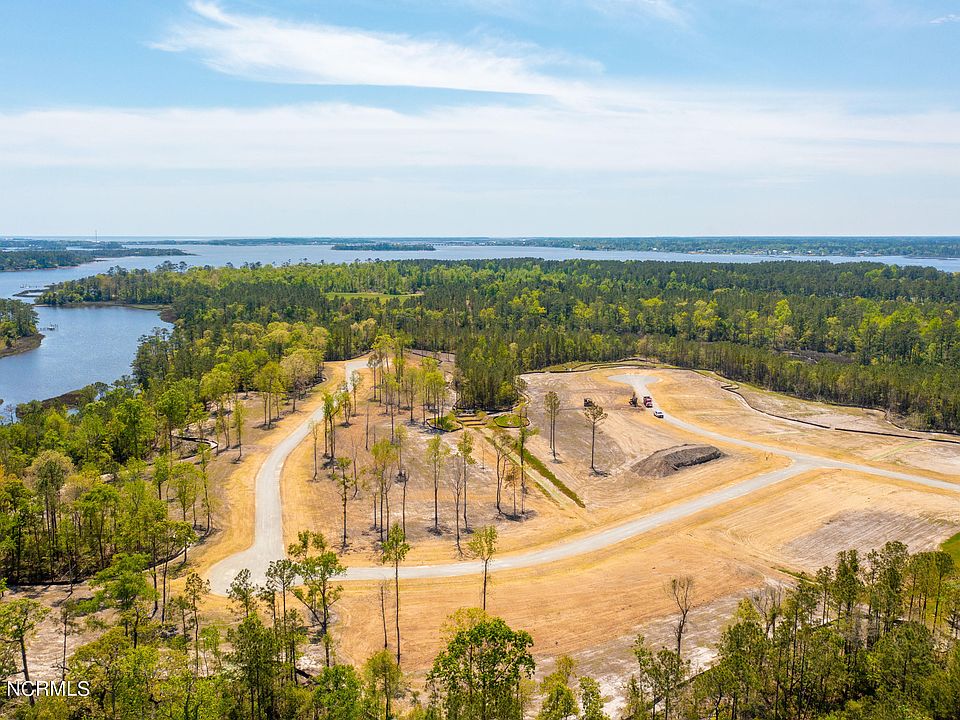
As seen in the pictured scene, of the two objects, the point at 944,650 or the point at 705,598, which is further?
the point at 705,598

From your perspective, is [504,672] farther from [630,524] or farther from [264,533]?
[630,524]

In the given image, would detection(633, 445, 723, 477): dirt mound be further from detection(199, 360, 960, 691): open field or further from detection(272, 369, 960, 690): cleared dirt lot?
detection(272, 369, 960, 690): cleared dirt lot

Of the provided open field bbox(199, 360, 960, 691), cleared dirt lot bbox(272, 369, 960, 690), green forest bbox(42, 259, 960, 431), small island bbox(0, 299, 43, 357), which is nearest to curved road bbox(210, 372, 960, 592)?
open field bbox(199, 360, 960, 691)

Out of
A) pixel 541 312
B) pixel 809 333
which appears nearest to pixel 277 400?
pixel 541 312

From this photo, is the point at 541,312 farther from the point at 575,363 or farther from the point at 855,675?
the point at 855,675

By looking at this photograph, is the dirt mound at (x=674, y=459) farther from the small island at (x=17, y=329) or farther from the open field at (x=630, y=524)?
the small island at (x=17, y=329)

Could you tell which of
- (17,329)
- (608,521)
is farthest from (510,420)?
(17,329)

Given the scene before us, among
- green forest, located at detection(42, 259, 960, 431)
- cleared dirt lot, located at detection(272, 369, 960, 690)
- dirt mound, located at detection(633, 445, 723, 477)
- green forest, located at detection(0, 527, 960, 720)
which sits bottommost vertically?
cleared dirt lot, located at detection(272, 369, 960, 690)
